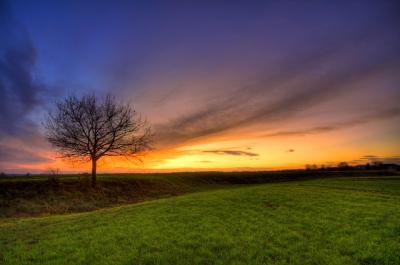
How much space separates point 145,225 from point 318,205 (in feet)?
42.6

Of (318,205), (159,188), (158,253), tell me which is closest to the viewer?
(158,253)

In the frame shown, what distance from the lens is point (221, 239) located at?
1265cm

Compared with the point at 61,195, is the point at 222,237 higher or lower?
lower

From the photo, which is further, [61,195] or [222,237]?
[61,195]

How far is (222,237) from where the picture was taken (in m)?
12.9

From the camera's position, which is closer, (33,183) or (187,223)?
(187,223)

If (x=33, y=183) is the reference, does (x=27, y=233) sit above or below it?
below

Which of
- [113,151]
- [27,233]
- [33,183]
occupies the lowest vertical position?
[27,233]

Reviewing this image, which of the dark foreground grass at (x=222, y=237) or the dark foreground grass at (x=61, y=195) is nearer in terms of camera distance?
the dark foreground grass at (x=222, y=237)

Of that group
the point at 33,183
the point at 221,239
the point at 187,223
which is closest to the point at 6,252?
the point at 187,223

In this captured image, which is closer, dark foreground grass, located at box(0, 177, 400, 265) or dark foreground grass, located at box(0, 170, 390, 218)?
dark foreground grass, located at box(0, 177, 400, 265)

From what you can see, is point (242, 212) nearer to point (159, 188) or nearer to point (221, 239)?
point (221, 239)

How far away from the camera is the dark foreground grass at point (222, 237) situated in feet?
34.6

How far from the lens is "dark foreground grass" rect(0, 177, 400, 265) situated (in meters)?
10.5
